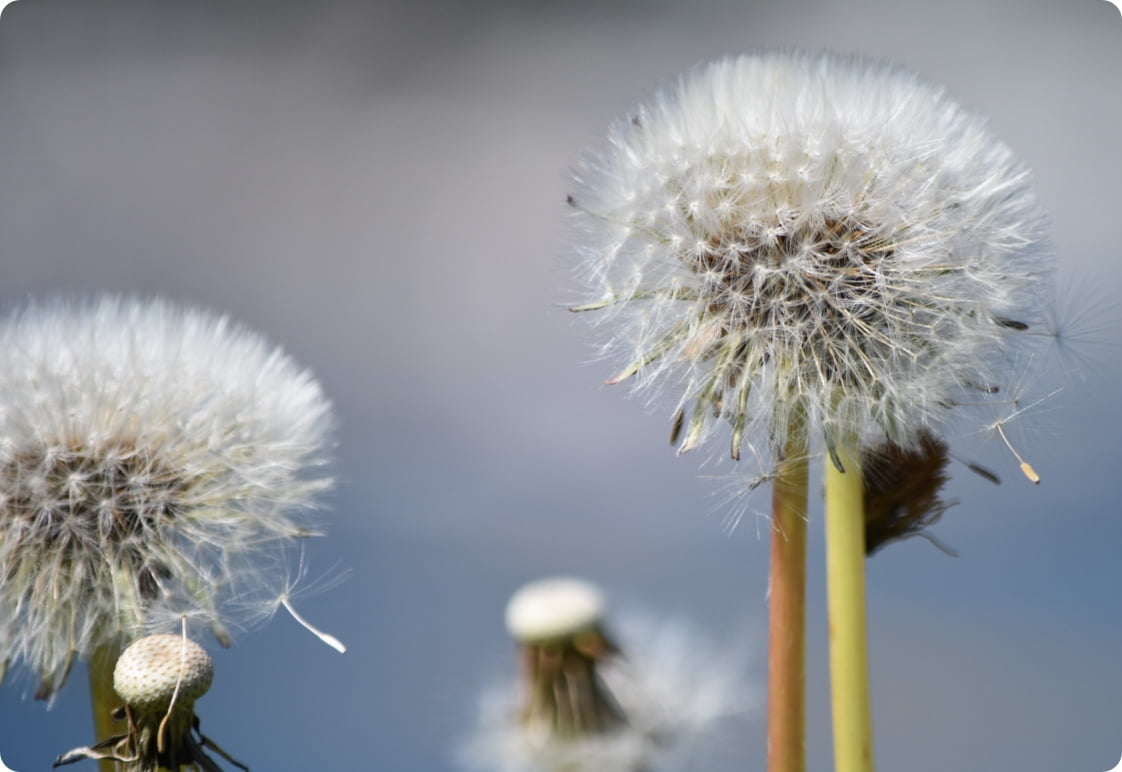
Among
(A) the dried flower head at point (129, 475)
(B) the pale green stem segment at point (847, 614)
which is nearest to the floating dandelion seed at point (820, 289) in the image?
(B) the pale green stem segment at point (847, 614)

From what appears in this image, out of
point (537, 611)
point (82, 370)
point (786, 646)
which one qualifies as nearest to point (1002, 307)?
point (786, 646)

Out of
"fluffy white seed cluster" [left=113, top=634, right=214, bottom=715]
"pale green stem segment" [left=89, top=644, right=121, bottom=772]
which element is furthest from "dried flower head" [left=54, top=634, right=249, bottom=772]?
"pale green stem segment" [left=89, top=644, right=121, bottom=772]

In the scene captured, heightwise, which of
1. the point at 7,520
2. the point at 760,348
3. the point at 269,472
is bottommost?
the point at 7,520

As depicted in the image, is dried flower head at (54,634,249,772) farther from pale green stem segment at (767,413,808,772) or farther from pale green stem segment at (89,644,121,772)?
pale green stem segment at (767,413,808,772)

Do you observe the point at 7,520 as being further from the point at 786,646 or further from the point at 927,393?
the point at 927,393

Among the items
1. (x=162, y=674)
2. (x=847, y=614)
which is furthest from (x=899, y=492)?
(x=162, y=674)

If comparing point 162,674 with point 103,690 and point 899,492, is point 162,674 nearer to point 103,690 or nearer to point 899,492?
point 103,690
